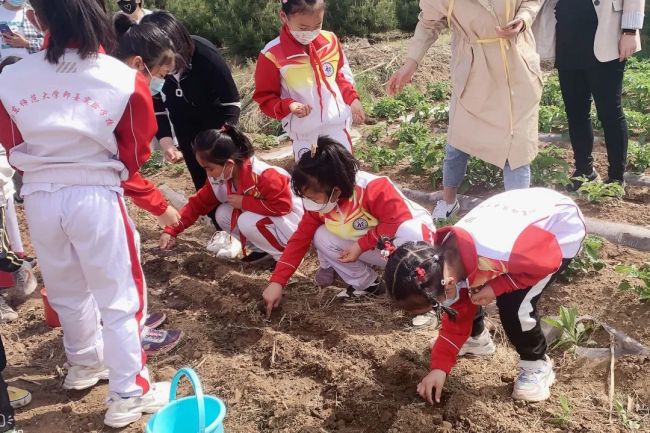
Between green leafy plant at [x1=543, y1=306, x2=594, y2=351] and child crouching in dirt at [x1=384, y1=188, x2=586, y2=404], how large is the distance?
26 cm

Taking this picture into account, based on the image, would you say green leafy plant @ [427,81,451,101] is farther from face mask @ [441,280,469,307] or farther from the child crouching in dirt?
face mask @ [441,280,469,307]

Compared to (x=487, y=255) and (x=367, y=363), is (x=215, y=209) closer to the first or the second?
(x=367, y=363)

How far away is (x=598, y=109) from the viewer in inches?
175

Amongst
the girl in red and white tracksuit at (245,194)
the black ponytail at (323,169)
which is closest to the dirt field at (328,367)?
the girl in red and white tracksuit at (245,194)

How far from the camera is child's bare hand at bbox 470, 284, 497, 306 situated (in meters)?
2.60

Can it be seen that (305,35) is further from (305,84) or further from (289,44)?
(305,84)

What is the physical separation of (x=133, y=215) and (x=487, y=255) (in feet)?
12.2

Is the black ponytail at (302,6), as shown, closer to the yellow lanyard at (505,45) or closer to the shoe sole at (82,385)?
the yellow lanyard at (505,45)

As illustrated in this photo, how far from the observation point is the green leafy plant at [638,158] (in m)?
4.97

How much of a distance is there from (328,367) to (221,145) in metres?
1.50

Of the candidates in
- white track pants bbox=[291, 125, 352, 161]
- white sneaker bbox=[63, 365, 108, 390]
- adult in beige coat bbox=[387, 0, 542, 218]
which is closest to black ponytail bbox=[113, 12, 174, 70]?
white track pants bbox=[291, 125, 352, 161]

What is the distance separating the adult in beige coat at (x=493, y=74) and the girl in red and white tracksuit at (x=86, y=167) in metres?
1.97

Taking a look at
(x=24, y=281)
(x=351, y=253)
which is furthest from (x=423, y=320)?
(x=24, y=281)

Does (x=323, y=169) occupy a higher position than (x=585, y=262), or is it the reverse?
(x=323, y=169)
